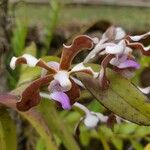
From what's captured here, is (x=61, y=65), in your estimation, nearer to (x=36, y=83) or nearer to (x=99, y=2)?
(x=36, y=83)

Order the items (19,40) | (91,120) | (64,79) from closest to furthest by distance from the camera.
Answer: (64,79) → (91,120) → (19,40)

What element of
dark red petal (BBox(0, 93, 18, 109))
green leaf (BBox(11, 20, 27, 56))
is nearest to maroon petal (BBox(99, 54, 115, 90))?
dark red petal (BBox(0, 93, 18, 109))

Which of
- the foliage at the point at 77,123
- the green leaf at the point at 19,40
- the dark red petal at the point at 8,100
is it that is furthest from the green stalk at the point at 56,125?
the green leaf at the point at 19,40

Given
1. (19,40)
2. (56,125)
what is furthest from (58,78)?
(19,40)

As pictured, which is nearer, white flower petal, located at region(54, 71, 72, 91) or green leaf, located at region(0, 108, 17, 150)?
white flower petal, located at region(54, 71, 72, 91)

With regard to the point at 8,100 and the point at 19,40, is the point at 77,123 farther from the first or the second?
the point at 19,40

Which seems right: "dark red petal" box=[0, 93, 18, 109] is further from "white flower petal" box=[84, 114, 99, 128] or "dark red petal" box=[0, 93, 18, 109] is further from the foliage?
"white flower petal" box=[84, 114, 99, 128]

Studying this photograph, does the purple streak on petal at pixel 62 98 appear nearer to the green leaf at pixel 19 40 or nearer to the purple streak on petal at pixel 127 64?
the purple streak on petal at pixel 127 64
